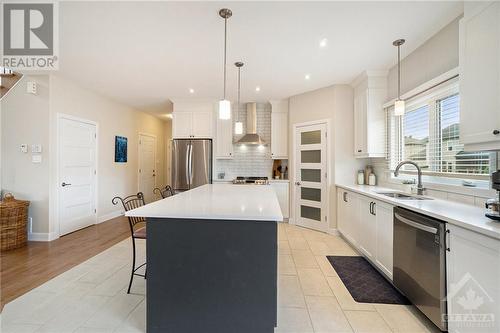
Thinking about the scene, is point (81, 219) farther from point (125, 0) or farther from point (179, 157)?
point (125, 0)

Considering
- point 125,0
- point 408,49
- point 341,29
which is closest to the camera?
point 125,0

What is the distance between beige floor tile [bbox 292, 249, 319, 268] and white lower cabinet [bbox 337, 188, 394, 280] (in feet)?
2.20

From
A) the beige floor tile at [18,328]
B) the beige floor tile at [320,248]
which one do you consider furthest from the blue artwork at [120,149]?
the beige floor tile at [320,248]

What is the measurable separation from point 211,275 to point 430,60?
3.25 metres

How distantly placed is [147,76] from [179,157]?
A: 1.80m

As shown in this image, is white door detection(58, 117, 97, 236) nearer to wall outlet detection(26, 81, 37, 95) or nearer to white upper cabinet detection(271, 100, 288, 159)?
wall outlet detection(26, 81, 37, 95)

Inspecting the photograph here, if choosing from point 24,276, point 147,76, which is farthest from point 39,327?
point 147,76

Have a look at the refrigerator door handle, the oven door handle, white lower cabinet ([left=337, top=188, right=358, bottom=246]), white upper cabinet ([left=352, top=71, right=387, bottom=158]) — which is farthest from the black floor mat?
the refrigerator door handle

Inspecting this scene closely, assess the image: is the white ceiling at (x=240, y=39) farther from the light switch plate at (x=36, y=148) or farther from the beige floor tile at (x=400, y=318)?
the beige floor tile at (x=400, y=318)

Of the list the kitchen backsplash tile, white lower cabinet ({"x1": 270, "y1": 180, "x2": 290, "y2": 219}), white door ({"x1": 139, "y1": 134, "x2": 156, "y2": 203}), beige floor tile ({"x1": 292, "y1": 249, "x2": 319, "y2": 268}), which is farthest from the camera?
white door ({"x1": 139, "y1": 134, "x2": 156, "y2": 203})

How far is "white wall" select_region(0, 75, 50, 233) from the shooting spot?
11.8ft

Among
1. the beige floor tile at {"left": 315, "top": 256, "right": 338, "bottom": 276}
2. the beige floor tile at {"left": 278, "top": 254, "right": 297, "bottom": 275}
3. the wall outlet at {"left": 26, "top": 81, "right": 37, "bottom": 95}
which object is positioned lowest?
the beige floor tile at {"left": 315, "top": 256, "right": 338, "bottom": 276}

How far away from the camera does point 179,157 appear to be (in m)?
4.97

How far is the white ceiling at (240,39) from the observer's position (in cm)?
211
